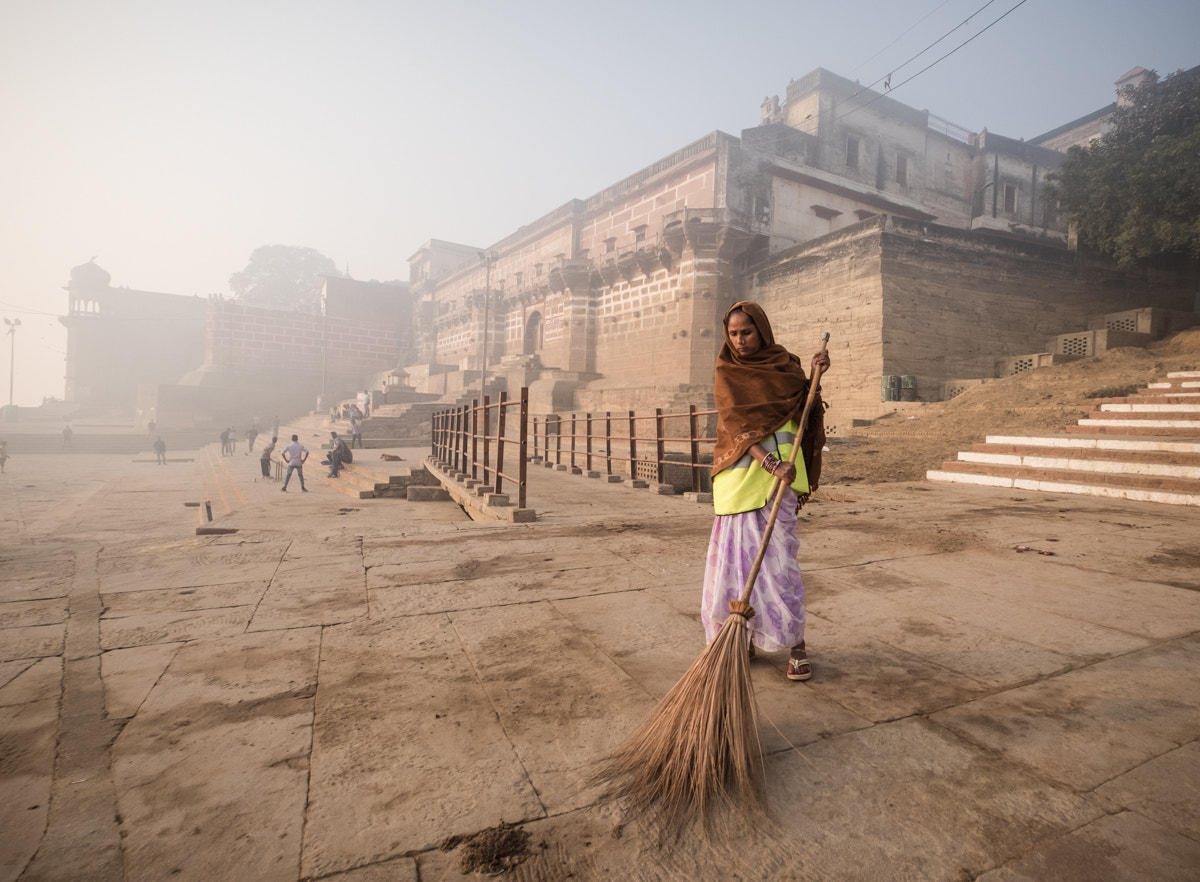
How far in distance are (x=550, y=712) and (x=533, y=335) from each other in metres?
29.1

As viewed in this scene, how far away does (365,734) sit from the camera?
175cm

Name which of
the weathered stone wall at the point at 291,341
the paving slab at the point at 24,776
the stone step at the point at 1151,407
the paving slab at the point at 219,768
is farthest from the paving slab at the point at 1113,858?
the weathered stone wall at the point at 291,341

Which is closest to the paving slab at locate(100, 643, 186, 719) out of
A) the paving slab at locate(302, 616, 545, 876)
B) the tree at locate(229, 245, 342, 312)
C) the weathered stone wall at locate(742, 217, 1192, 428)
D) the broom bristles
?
the paving slab at locate(302, 616, 545, 876)

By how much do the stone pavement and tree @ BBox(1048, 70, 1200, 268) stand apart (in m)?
17.8

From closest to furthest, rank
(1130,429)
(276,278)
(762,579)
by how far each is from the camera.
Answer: (762,579) < (1130,429) < (276,278)

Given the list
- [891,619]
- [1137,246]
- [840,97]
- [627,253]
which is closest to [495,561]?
A: [891,619]

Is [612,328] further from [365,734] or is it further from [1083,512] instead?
[365,734]

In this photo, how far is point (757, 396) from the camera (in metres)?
2.30

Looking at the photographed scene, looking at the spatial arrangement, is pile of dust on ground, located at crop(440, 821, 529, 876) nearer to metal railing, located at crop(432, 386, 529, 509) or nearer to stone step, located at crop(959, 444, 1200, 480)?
metal railing, located at crop(432, 386, 529, 509)

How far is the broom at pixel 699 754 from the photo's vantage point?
57.1 inches

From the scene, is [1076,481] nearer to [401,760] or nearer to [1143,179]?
[401,760]

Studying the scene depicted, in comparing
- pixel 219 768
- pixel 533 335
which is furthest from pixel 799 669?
pixel 533 335

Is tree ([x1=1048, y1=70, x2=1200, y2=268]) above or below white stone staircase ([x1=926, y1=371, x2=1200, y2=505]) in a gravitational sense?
above

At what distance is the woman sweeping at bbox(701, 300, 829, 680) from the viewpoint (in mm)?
2195
